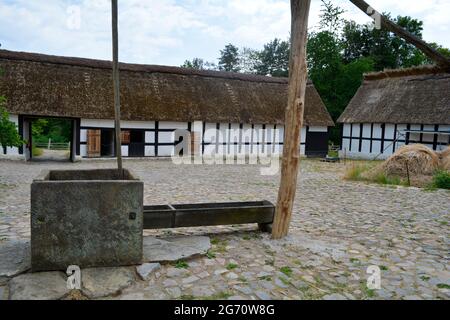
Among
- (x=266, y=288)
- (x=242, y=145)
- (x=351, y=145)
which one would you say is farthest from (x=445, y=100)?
(x=266, y=288)

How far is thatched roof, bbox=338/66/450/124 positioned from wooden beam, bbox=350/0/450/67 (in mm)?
16640

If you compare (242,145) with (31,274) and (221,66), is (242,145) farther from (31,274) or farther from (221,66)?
(221,66)

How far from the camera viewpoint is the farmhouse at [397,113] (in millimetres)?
18841

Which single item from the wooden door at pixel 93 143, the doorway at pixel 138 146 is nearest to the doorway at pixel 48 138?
the wooden door at pixel 93 143

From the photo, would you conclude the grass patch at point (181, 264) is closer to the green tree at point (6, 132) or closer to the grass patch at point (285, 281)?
the grass patch at point (285, 281)

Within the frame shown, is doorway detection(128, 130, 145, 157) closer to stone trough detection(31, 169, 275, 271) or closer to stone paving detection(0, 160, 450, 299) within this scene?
stone paving detection(0, 160, 450, 299)

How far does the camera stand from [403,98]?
67.9 ft

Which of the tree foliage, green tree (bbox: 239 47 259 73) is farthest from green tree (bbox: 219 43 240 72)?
the tree foliage

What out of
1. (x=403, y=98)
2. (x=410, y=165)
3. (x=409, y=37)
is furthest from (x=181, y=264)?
(x=403, y=98)

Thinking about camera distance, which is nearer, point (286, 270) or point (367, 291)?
point (367, 291)

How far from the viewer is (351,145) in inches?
928

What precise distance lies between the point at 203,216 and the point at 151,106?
1339cm

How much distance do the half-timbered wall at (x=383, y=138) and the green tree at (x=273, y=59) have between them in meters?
27.4

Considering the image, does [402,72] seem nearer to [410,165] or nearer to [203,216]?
[410,165]
